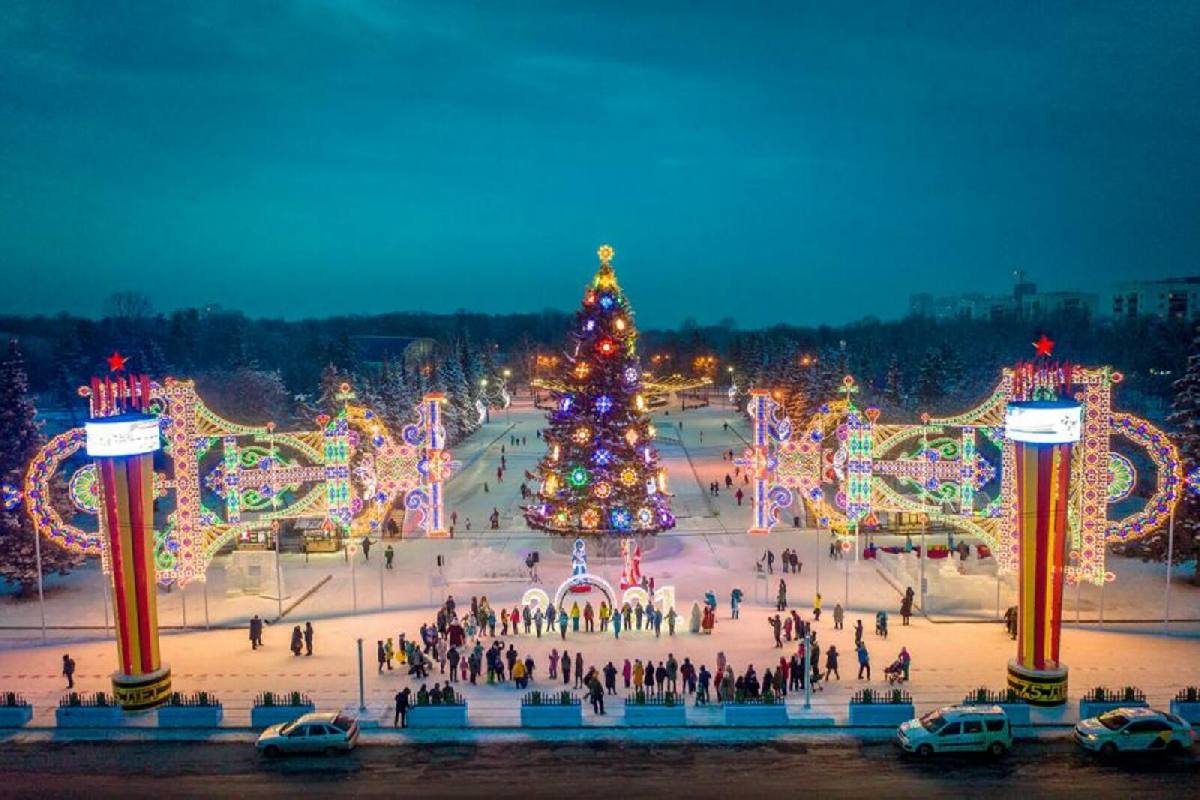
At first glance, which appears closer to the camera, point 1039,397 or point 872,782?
point 872,782

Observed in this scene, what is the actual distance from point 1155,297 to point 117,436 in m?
191

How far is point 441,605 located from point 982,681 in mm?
15572

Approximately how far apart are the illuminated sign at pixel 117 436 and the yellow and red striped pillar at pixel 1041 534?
1989 centimetres

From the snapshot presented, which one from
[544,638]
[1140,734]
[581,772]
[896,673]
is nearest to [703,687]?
[581,772]

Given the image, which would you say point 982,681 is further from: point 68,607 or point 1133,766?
point 68,607

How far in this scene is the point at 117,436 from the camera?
20688mm

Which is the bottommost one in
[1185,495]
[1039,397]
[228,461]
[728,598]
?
[728,598]

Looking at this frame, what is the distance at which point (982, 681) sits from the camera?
21422 mm

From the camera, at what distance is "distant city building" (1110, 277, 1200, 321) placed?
158125 millimetres

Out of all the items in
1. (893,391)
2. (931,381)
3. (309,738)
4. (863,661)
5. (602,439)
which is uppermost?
(602,439)

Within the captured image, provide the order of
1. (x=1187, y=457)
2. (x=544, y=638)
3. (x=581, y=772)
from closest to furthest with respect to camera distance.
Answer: (x=581, y=772) < (x=544, y=638) < (x=1187, y=457)

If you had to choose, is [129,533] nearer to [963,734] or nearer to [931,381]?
[963,734]

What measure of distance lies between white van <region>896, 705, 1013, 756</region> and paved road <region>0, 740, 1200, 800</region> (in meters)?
0.26

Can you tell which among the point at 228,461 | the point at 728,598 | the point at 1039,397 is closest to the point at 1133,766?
the point at 1039,397
